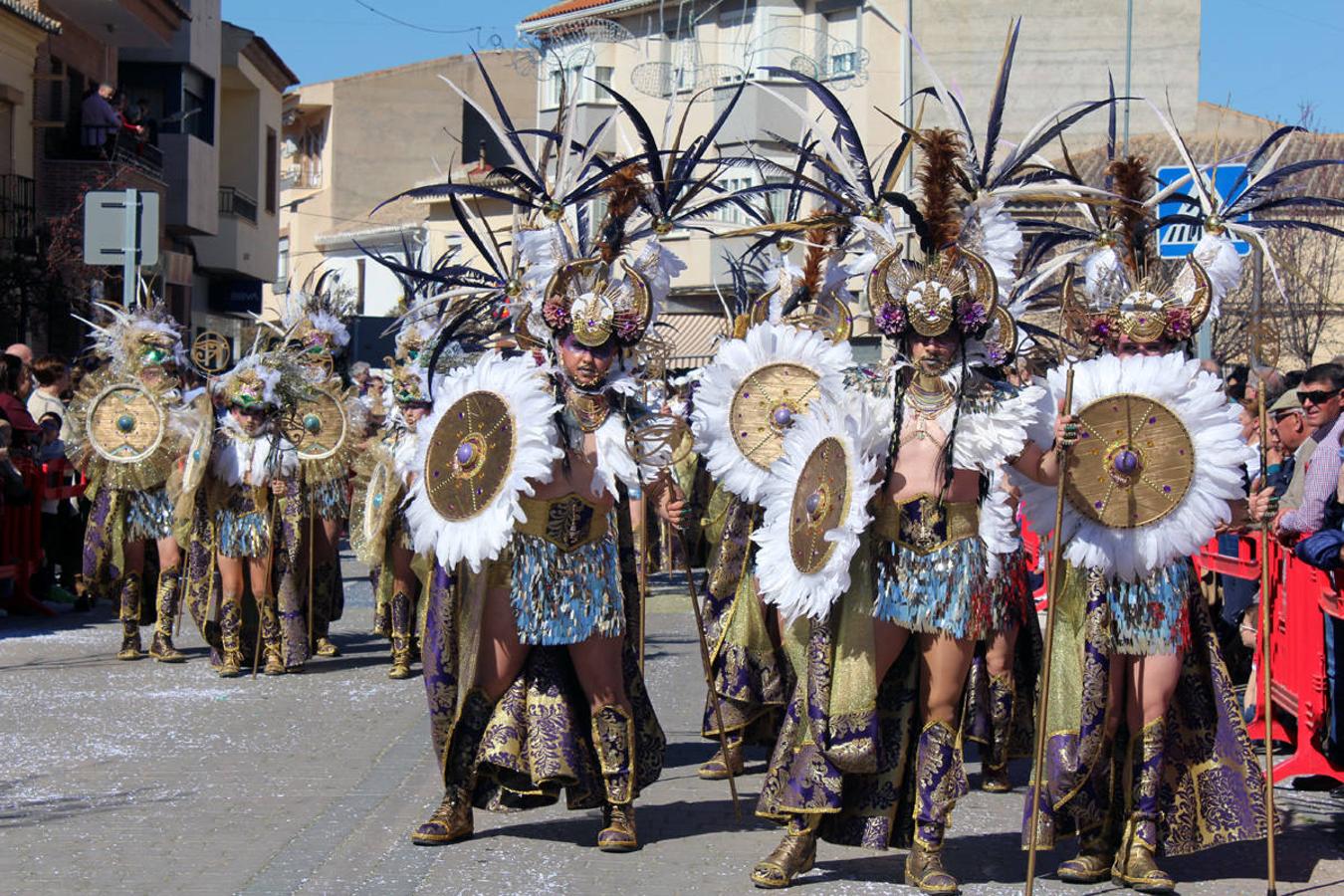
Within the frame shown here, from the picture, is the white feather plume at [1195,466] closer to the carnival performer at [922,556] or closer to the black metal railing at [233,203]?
the carnival performer at [922,556]

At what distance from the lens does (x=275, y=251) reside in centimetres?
4153

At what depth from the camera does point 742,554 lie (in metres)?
9.12

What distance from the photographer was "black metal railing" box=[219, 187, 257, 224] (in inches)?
1478

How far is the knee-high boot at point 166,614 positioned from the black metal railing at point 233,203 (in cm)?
2630

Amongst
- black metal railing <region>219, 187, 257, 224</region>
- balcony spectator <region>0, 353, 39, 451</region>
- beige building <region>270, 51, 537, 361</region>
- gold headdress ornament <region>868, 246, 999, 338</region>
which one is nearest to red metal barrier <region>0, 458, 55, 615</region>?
balcony spectator <region>0, 353, 39, 451</region>

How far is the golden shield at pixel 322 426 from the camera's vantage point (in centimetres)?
1242

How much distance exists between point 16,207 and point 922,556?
1888 centimetres

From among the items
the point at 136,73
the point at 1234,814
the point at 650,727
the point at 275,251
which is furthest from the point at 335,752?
the point at 275,251

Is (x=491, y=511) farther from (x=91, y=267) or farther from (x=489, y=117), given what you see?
(x=91, y=267)

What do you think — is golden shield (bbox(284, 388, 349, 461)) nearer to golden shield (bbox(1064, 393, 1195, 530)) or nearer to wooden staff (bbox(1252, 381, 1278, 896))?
golden shield (bbox(1064, 393, 1195, 530))

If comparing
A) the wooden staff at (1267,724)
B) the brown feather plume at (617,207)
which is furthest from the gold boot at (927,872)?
the brown feather plume at (617,207)

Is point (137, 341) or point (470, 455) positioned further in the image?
point (137, 341)

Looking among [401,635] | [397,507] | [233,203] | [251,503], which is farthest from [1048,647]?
[233,203]

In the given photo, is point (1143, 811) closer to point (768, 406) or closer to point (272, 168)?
point (768, 406)
